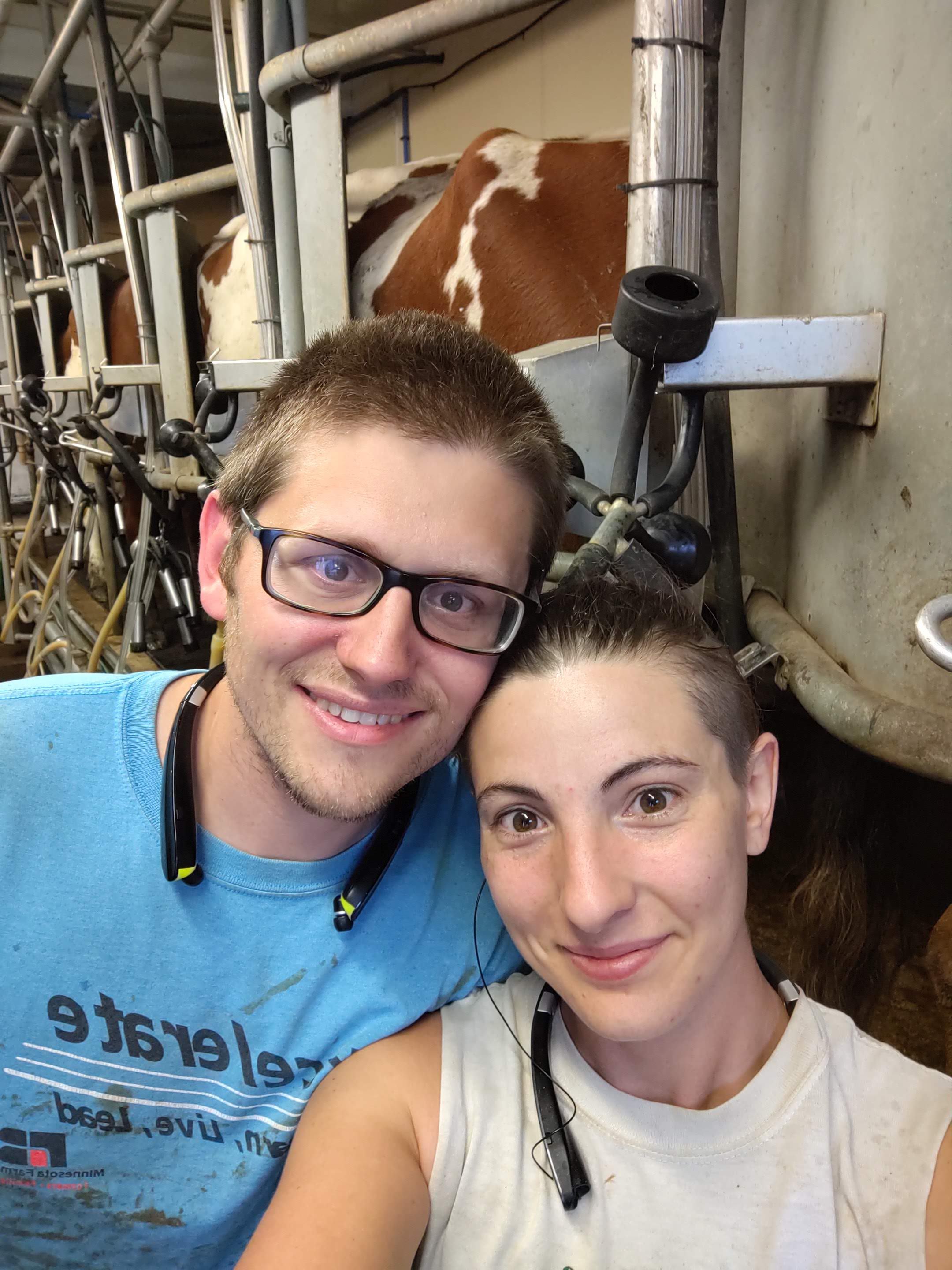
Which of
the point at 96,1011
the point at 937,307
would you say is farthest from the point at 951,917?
the point at 96,1011

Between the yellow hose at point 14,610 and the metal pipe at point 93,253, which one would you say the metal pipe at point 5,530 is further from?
the metal pipe at point 93,253

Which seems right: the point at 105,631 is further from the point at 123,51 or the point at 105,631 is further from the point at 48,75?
the point at 123,51

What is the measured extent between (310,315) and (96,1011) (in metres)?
1.20

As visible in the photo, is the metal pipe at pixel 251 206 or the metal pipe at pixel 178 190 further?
the metal pipe at pixel 178 190

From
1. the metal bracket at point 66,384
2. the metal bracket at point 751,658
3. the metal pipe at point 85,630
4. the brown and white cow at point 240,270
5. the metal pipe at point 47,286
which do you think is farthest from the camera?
the metal pipe at point 47,286

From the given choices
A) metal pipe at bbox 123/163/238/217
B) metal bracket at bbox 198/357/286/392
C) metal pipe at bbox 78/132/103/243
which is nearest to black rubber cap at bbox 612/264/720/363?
metal bracket at bbox 198/357/286/392

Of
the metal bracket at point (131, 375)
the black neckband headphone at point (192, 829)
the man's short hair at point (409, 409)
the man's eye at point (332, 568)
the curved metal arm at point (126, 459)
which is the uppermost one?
the man's short hair at point (409, 409)

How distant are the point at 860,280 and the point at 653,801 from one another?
0.60 meters

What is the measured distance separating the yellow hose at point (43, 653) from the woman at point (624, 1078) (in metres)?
2.15

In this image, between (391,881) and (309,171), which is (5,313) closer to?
(309,171)

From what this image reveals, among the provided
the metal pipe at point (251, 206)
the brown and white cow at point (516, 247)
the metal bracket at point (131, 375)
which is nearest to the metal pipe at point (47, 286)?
the metal bracket at point (131, 375)

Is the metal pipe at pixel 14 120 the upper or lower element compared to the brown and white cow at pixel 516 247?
upper

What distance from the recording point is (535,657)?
26.7 inches

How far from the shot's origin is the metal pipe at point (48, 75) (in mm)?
2398
